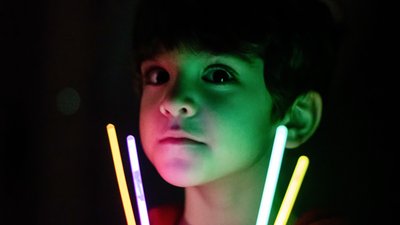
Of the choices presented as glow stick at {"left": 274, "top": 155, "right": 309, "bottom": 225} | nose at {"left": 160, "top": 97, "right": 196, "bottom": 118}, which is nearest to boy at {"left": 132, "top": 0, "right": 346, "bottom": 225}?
nose at {"left": 160, "top": 97, "right": 196, "bottom": 118}

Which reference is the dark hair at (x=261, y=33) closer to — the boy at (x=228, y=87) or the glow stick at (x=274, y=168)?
the boy at (x=228, y=87)

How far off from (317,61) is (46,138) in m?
0.51

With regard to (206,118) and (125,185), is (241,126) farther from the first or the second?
(125,185)

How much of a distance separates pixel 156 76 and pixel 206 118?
13cm

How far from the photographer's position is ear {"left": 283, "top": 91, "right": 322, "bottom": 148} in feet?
2.91

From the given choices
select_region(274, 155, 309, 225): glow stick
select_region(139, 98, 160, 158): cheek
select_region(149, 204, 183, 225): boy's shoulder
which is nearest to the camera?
select_region(274, 155, 309, 225): glow stick

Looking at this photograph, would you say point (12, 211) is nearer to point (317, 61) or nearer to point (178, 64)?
point (178, 64)

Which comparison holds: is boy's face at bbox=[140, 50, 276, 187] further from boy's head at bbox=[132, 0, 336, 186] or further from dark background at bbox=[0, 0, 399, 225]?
dark background at bbox=[0, 0, 399, 225]

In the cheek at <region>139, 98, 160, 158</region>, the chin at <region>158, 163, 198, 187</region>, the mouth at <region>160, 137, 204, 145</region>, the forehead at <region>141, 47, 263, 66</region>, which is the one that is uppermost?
the forehead at <region>141, 47, 263, 66</region>

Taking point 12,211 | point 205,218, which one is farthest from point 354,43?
point 12,211

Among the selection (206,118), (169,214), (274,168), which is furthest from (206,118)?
(169,214)

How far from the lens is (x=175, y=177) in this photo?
83 centimetres

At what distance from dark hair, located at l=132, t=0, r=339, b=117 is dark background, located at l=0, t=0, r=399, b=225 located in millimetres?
157

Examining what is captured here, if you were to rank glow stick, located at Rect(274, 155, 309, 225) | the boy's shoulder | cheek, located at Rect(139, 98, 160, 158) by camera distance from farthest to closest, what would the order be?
1. the boy's shoulder
2. cheek, located at Rect(139, 98, 160, 158)
3. glow stick, located at Rect(274, 155, 309, 225)
